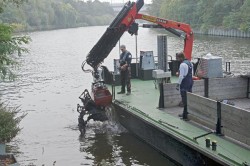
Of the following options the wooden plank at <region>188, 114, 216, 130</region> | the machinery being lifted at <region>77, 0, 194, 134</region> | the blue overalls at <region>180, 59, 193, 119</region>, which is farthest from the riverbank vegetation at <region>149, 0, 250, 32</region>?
the wooden plank at <region>188, 114, 216, 130</region>

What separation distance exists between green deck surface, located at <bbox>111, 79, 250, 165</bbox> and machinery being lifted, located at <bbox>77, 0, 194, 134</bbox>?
0.63 m

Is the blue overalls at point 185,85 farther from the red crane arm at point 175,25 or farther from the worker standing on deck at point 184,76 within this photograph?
the red crane arm at point 175,25

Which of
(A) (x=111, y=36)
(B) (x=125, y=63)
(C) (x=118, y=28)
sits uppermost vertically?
(C) (x=118, y=28)

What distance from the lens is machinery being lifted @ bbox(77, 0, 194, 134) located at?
13.5 m

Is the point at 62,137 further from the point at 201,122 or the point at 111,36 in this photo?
the point at 201,122

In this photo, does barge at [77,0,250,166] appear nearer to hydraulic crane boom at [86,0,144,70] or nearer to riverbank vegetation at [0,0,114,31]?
hydraulic crane boom at [86,0,144,70]

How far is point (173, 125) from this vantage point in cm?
1076

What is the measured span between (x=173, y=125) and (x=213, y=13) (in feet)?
239

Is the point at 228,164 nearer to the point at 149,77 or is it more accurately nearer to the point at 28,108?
the point at 149,77

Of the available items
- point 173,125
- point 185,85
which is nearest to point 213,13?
point 185,85

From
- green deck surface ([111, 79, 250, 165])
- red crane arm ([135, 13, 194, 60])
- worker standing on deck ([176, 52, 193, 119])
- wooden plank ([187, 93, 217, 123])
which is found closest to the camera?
green deck surface ([111, 79, 250, 165])

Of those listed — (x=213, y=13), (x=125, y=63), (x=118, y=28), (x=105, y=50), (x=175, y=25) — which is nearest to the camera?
(x=125, y=63)

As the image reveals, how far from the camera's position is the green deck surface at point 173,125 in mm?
8609

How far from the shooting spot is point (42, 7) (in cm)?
12269
